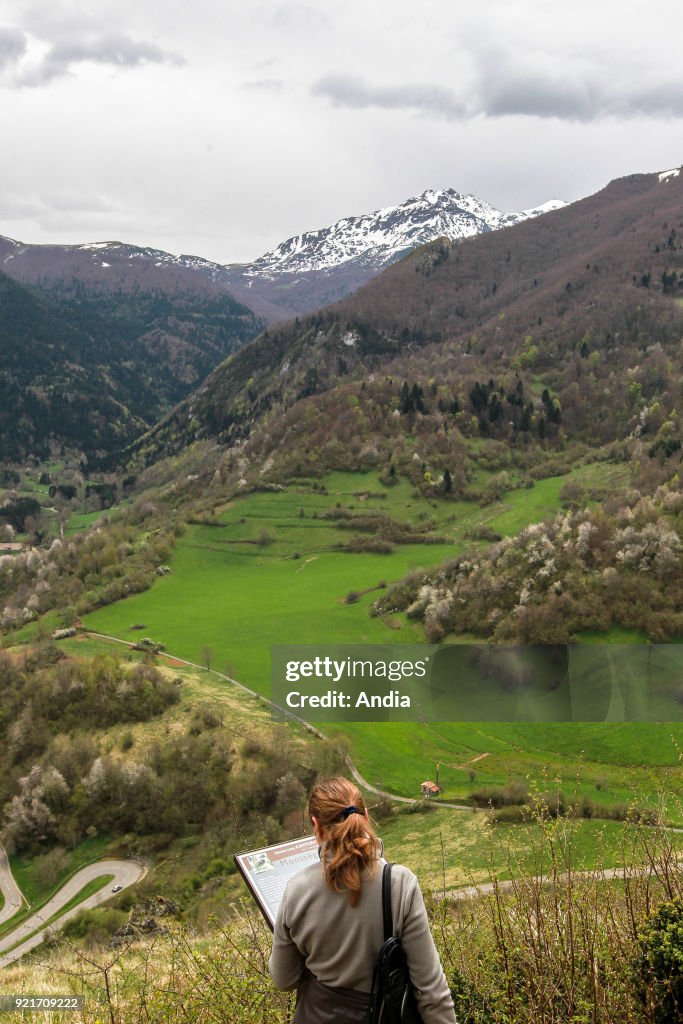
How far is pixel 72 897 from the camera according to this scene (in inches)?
1405

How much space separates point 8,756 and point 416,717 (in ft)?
96.4

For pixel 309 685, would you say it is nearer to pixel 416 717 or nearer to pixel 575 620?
pixel 416 717

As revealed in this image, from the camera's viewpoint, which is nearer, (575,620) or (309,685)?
(575,620)

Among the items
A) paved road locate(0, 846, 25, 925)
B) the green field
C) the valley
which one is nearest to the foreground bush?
the valley

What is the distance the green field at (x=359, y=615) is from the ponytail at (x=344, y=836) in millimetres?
12210

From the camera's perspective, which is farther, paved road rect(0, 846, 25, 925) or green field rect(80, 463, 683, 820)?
green field rect(80, 463, 683, 820)

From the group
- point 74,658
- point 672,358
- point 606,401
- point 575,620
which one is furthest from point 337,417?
point 575,620

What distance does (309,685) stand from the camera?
4831 cm

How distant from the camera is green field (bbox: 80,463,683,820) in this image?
35.5m

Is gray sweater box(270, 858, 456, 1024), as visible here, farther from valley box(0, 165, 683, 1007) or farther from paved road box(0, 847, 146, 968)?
paved road box(0, 847, 146, 968)

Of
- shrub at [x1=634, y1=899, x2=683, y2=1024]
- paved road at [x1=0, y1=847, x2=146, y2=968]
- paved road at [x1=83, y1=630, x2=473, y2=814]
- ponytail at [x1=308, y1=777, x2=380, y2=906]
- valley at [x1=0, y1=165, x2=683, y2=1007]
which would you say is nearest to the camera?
ponytail at [x1=308, y1=777, x2=380, y2=906]

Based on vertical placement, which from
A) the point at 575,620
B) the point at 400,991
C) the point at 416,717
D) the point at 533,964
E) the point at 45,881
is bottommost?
the point at 45,881

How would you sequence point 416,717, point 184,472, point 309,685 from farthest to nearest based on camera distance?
point 184,472 → point 309,685 → point 416,717

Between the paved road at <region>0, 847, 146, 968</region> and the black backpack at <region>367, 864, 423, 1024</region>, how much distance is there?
33.0m
